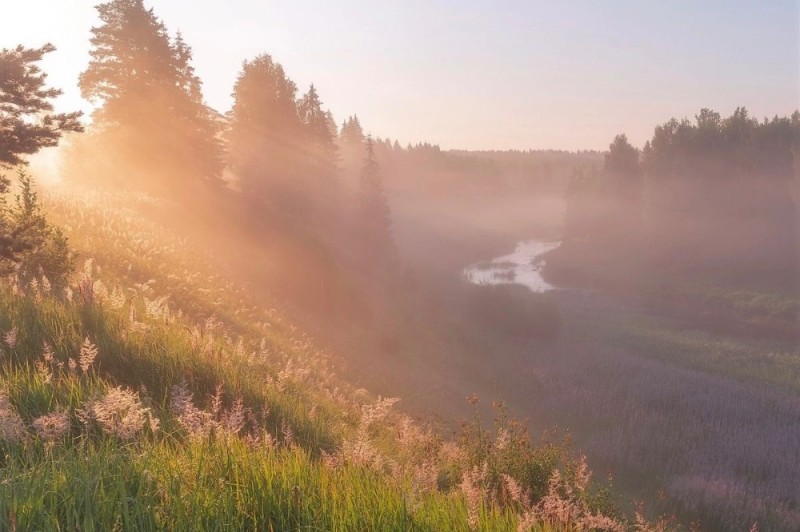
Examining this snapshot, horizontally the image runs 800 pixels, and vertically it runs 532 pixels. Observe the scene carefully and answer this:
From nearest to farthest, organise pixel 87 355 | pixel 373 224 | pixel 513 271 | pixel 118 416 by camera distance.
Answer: pixel 118 416
pixel 87 355
pixel 373 224
pixel 513 271

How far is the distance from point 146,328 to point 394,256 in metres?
40.6

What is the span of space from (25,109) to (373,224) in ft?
124

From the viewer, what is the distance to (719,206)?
60.3 metres

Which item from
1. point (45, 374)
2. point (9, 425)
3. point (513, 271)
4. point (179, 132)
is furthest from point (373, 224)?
point (9, 425)

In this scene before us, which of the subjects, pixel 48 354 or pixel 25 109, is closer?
pixel 48 354

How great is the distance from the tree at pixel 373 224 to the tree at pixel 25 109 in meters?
35.7

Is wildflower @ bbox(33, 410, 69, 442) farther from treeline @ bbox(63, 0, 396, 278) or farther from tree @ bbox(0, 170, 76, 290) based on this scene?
treeline @ bbox(63, 0, 396, 278)

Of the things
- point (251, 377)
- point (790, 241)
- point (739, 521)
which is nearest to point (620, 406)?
point (739, 521)

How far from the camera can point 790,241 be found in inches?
2165

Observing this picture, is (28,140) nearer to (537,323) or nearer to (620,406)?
(620,406)

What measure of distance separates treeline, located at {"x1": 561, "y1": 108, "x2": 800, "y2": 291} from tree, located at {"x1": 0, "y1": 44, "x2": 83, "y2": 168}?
56.2 metres

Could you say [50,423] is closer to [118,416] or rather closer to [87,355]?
[118,416]

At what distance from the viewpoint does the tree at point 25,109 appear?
7.16 meters

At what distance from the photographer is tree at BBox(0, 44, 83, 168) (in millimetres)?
7164
